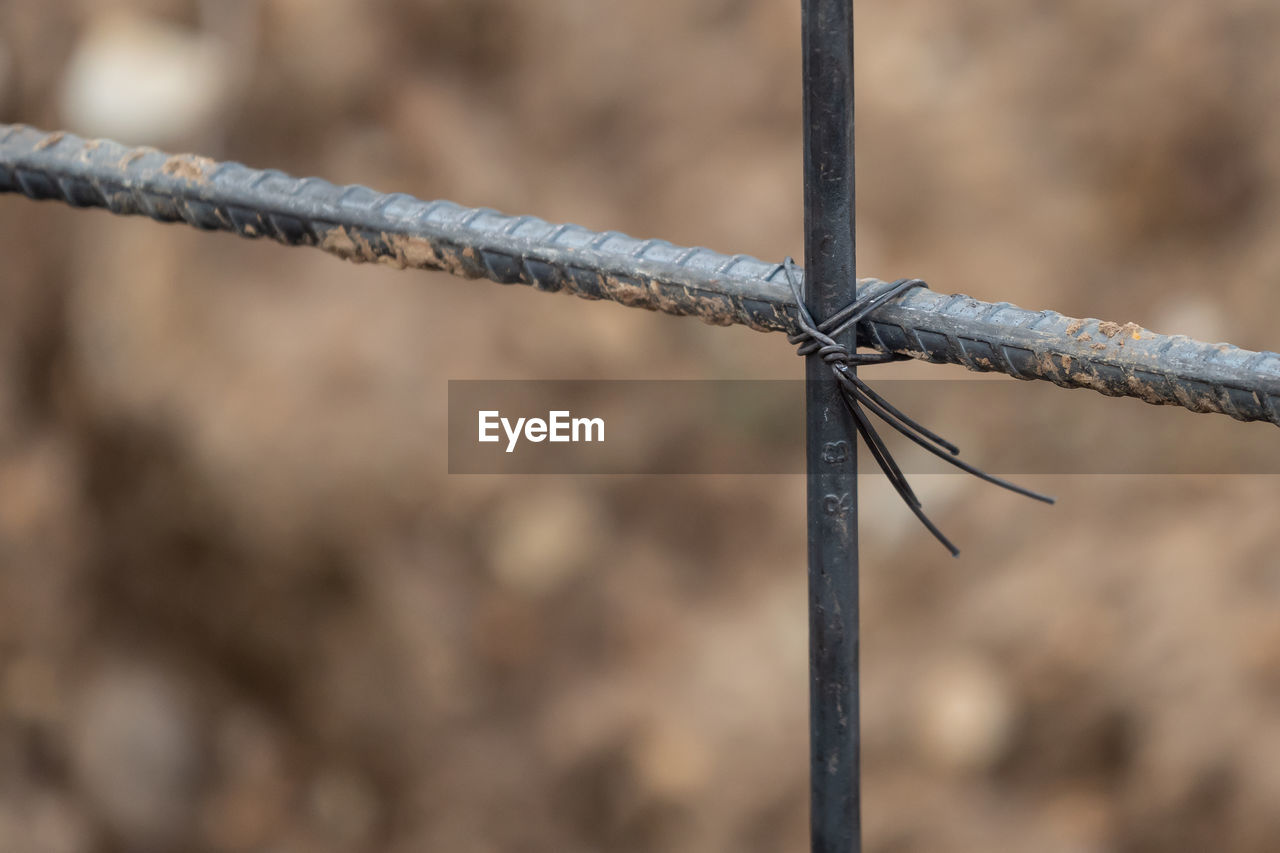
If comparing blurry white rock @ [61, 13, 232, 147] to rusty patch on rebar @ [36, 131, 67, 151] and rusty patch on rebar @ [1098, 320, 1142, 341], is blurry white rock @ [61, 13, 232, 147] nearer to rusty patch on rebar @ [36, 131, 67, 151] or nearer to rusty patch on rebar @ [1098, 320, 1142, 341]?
rusty patch on rebar @ [36, 131, 67, 151]

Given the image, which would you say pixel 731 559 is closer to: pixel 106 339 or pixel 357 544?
pixel 357 544

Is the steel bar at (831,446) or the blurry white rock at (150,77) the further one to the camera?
the blurry white rock at (150,77)

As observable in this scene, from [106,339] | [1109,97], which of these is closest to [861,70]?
[1109,97]

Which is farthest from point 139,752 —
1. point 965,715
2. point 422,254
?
point 422,254

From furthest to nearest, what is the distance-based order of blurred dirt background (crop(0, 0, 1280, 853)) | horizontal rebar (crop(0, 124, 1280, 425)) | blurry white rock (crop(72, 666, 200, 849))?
blurry white rock (crop(72, 666, 200, 849)) → blurred dirt background (crop(0, 0, 1280, 853)) → horizontal rebar (crop(0, 124, 1280, 425))

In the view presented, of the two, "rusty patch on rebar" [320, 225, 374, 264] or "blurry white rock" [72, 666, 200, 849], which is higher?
"rusty patch on rebar" [320, 225, 374, 264]

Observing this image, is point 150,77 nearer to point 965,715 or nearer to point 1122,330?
point 965,715

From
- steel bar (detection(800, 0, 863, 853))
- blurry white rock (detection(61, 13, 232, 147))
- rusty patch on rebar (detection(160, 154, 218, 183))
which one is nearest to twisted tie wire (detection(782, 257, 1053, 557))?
steel bar (detection(800, 0, 863, 853))

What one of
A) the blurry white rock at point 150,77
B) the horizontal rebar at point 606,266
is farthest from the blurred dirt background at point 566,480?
the horizontal rebar at point 606,266

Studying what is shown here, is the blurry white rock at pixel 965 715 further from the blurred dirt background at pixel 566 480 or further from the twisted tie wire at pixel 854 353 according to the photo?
the twisted tie wire at pixel 854 353
